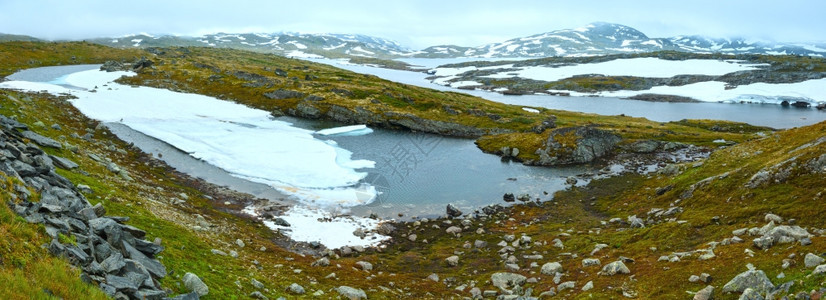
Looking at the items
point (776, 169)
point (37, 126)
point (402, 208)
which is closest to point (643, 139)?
point (776, 169)

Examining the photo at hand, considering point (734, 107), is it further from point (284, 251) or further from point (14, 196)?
point (14, 196)

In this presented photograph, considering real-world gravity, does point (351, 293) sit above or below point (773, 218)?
below

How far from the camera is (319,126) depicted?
89.2 metres

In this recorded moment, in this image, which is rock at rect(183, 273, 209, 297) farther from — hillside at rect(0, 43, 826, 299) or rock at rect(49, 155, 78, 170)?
rock at rect(49, 155, 78, 170)

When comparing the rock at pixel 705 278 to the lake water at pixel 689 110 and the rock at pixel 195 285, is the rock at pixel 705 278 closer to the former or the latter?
the rock at pixel 195 285

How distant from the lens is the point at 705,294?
16297mm

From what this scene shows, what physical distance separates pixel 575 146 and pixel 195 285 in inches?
2377

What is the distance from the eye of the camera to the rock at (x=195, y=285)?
50.2 ft

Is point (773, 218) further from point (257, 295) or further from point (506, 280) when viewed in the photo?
point (257, 295)

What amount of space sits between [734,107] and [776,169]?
148769 mm

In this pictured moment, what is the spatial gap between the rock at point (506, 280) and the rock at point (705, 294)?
909cm

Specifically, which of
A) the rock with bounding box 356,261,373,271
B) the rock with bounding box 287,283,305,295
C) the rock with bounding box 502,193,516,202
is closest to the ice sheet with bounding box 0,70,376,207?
the rock with bounding box 502,193,516,202

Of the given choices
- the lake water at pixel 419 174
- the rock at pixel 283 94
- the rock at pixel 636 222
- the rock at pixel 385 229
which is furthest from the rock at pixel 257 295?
the rock at pixel 283 94

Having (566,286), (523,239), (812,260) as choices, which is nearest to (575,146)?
(523,239)
